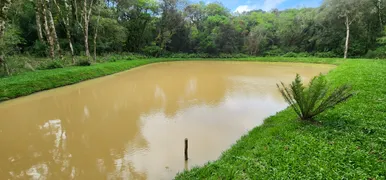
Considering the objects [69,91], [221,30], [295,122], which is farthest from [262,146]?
[221,30]

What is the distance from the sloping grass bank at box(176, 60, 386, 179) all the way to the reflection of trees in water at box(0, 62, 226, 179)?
1.79 metres

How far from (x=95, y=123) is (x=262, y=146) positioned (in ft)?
15.7

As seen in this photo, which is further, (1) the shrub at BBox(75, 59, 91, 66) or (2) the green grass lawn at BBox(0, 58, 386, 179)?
(1) the shrub at BBox(75, 59, 91, 66)

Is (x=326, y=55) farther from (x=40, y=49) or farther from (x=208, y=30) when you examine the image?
(x=40, y=49)

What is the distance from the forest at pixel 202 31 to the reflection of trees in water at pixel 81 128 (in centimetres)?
1346

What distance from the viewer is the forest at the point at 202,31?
928 inches

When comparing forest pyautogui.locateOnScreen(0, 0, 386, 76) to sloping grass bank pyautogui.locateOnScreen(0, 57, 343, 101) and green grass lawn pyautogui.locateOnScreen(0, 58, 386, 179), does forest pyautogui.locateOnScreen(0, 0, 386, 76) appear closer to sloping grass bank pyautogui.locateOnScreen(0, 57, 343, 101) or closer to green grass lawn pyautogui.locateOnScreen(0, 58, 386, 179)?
sloping grass bank pyautogui.locateOnScreen(0, 57, 343, 101)

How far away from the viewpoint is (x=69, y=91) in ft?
37.3

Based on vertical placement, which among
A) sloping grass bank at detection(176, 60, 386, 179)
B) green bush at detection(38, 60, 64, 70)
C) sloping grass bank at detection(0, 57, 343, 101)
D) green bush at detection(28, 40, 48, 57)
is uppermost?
green bush at detection(28, 40, 48, 57)

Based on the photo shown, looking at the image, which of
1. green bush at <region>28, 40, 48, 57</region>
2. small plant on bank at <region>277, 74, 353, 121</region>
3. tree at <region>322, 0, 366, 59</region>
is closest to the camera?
small plant on bank at <region>277, 74, 353, 121</region>

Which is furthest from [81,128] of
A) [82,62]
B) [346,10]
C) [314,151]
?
[346,10]

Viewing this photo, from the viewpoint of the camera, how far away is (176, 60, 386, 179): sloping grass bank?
3.41 m

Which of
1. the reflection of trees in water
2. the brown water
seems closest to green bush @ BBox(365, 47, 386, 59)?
the brown water

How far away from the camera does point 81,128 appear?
646 cm
